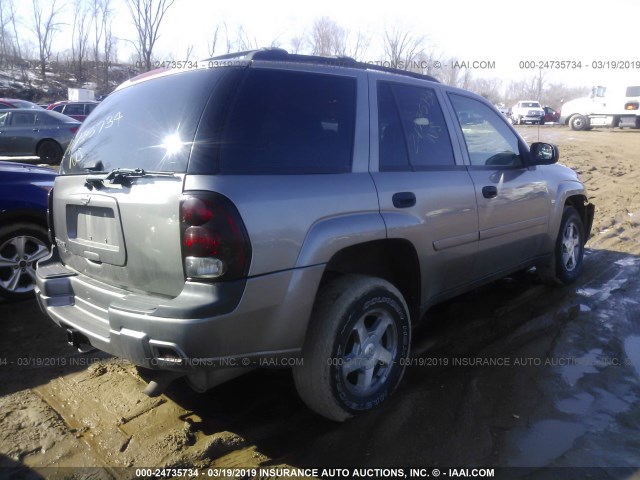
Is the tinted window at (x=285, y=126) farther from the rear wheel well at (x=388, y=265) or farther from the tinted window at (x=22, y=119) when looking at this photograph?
the tinted window at (x=22, y=119)

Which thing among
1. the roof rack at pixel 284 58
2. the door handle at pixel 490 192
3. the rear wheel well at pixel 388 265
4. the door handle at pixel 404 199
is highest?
the roof rack at pixel 284 58

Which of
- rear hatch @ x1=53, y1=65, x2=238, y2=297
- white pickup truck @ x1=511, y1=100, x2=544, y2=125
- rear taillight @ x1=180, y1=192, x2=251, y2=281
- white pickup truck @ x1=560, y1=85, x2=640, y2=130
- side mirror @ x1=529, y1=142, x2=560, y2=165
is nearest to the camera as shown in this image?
rear taillight @ x1=180, y1=192, x2=251, y2=281

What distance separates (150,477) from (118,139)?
1.77 meters

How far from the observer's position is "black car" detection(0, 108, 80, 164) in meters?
14.0

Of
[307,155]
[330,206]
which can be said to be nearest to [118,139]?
[307,155]

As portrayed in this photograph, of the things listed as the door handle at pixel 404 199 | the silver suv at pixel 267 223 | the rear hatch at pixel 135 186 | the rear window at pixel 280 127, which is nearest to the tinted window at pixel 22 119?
the silver suv at pixel 267 223

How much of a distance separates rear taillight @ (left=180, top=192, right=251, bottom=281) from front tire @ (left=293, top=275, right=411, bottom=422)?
646mm

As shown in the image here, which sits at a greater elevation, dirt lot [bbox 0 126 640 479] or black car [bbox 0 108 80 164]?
black car [bbox 0 108 80 164]

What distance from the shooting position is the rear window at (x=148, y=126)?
8.04 feet

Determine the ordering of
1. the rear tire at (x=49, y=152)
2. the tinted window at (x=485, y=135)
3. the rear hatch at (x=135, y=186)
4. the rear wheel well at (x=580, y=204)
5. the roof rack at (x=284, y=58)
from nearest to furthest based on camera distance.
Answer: the rear hatch at (x=135, y=186) → the roof rack at (x=284, y=58) → the tinted window at (x=485, y=135) → the rear wheel well at (x=580, y=204) → the rear tire at (x=49, y=152)

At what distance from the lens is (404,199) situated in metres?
3.04

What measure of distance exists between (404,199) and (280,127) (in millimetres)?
899

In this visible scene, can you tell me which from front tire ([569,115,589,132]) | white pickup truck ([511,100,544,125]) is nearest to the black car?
front tire ([569,115,589,132])

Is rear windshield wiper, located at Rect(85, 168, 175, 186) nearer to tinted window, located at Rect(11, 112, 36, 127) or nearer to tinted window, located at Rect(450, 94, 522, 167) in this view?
tinted window, located at Rect(450, 94, 522, 167)
